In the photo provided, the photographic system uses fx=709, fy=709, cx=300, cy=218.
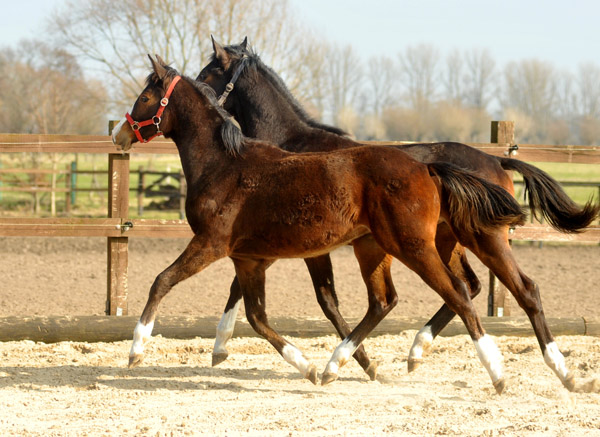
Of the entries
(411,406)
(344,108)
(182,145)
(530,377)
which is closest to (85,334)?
(182,145)

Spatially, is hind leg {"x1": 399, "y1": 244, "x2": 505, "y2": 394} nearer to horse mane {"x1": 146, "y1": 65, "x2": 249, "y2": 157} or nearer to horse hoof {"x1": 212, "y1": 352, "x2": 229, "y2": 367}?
horse mane {"x1": 146, "y1": 65, "x2": 249, "y2": 157}

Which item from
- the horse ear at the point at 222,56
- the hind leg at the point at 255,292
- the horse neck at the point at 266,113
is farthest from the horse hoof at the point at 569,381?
the horse ear at the point at 222,56

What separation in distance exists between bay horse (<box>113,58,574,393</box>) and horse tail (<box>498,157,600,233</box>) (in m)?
0.37

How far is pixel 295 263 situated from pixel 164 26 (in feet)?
35.6

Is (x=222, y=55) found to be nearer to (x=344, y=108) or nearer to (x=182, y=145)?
(x=182, y=145)

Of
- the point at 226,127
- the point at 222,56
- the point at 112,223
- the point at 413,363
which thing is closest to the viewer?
the point at 226,127

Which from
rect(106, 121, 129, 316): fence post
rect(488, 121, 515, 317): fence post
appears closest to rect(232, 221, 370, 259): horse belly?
rect(106, 121, 129, 316): fence post

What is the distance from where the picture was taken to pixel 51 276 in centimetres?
900

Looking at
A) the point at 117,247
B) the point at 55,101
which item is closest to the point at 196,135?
→ the point at 117,247

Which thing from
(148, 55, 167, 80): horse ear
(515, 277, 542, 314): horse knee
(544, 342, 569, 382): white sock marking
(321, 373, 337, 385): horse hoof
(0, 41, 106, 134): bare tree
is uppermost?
(0, 41, 106, 134): bare tree

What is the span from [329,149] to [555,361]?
1.97 m

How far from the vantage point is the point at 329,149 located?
486 cm

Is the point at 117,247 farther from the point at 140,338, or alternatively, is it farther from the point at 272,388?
the point at 272,388

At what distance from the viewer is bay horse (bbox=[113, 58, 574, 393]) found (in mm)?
3885
